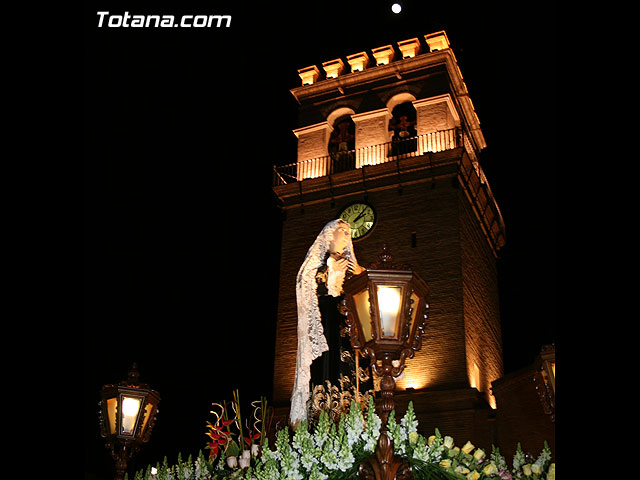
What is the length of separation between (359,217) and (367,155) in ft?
6.56

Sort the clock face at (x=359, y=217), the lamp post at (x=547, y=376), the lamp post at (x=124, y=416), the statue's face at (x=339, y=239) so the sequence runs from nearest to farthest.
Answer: the lamp post at (x=547, y=376) → the lamp post at (x=124, y=416) → the statue's face at (x=339, y=239) → the clock face at (x=359, y=217)

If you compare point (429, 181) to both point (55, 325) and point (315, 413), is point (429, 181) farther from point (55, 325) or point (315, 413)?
point (55, 325)

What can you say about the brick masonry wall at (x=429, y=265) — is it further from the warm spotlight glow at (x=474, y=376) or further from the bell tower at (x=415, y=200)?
the warm spotlight glow at (x=474, y=376)

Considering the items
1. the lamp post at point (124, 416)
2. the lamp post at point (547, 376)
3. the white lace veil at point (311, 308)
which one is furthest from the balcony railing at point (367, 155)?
the lamp post at point (124, 416)

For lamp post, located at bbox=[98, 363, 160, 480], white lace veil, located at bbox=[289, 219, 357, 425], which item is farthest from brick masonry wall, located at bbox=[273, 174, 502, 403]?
lamp post, located at bbox=[98, 363, 160, 480]

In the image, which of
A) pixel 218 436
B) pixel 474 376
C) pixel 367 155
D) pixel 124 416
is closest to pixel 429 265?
pixel 474 376

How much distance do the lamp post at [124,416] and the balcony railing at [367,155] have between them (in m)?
14.2

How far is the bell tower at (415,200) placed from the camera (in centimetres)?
1994

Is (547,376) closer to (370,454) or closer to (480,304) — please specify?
(370,454)

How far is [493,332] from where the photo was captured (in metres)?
24.6

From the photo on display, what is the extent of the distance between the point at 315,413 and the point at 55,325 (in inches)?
342

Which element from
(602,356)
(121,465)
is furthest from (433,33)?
(602,356)

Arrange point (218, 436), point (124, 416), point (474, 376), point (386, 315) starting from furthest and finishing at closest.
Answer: point (474, 376)
point (124, 416)
point (218, 436)
point (386, 315)

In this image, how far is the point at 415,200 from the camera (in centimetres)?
2200
